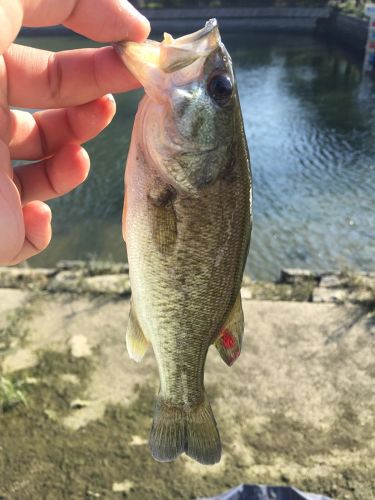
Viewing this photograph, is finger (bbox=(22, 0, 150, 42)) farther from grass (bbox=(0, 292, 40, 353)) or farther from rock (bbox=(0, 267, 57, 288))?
rock (bbox=(0, 267, 57, 288))

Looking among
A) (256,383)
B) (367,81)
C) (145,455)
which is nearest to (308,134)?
(367,81)

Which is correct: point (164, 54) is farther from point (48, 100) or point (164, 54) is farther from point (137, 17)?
point (48, 100)

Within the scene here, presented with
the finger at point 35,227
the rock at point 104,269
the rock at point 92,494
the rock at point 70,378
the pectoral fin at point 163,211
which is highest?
the pectoral fin at point 163,211

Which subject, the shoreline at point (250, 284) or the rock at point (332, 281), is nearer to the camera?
the shoreline at point (250, 284)

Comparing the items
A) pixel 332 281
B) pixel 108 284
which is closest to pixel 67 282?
pixel 108 284

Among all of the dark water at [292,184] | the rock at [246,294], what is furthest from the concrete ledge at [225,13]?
the rock at [246,294]

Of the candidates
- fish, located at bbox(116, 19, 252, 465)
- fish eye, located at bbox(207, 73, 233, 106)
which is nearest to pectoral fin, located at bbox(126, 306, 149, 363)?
fish, located at bbox(116, 19, 252, 465)

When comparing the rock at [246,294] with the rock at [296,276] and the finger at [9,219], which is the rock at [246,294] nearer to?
the rock at [296,276]
